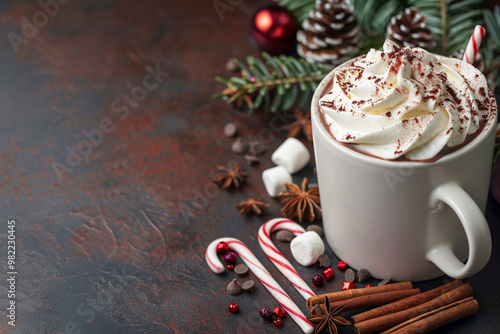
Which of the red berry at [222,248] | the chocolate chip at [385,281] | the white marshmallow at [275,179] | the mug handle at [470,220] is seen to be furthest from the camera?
the white marshmallow at [275,179]

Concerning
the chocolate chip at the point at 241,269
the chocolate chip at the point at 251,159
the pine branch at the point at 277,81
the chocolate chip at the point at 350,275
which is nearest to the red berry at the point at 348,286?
the chocolate chip at the point at 350,275

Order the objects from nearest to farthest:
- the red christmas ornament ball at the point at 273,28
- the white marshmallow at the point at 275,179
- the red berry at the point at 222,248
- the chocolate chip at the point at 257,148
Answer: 1. the red berry at the point at 222,248
2. the white marshmallow at the point at 275,179
3. the chocolate chip at the point at 257,148
4. the red christmas ornament ball at the point at 273,28

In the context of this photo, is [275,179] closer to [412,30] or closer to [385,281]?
[385,281]

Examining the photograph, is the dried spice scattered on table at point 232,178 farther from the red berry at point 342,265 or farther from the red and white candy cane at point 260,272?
the red berry at point 342,265

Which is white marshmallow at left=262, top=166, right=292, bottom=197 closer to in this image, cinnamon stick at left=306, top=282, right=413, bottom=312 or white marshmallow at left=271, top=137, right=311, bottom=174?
white marshmallow at left=271, top=137, right=311, bottom=174

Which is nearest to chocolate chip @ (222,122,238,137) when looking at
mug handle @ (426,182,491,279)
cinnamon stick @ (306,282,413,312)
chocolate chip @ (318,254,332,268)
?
chocolate chip @ (318,254,332,268)

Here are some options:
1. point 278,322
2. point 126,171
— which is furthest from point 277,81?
point 278,322

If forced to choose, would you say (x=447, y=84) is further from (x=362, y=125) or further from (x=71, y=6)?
(x=71, y=6)
